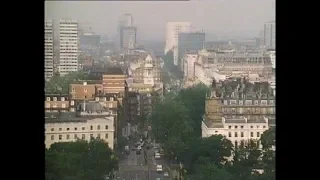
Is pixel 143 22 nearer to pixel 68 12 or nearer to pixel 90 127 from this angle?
pixel 68 12

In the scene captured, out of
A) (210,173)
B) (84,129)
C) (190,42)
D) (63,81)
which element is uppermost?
(190,42)

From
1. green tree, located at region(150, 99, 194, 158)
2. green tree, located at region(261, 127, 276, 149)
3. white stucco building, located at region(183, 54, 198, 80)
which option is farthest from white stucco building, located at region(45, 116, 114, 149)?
green tree, located at region(261, 127, 276, 149)

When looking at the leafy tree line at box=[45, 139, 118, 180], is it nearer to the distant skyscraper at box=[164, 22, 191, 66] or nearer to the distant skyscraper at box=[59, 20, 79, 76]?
the distant skyscraper at box=[59, 20, 79, 76]

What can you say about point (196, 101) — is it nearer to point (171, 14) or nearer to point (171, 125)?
point (171, 125)

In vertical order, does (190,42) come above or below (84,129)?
above

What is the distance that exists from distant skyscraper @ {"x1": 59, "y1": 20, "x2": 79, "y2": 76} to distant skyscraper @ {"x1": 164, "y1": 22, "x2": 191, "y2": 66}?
0.76 feet

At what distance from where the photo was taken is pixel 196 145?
110 cm

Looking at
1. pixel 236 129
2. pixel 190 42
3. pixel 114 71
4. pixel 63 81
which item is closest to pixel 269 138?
pixel 236 129

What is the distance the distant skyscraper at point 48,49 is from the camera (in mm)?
1095

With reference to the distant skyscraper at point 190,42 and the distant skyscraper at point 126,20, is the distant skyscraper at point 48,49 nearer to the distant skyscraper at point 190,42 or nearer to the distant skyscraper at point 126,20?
the distant skyscraper at point 126,20

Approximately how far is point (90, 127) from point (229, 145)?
0.36 metres

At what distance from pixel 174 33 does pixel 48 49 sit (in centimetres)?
32

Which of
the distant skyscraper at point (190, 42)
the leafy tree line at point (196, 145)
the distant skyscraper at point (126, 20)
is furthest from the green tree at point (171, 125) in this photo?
the distant skyscraper at point (126, 20)
